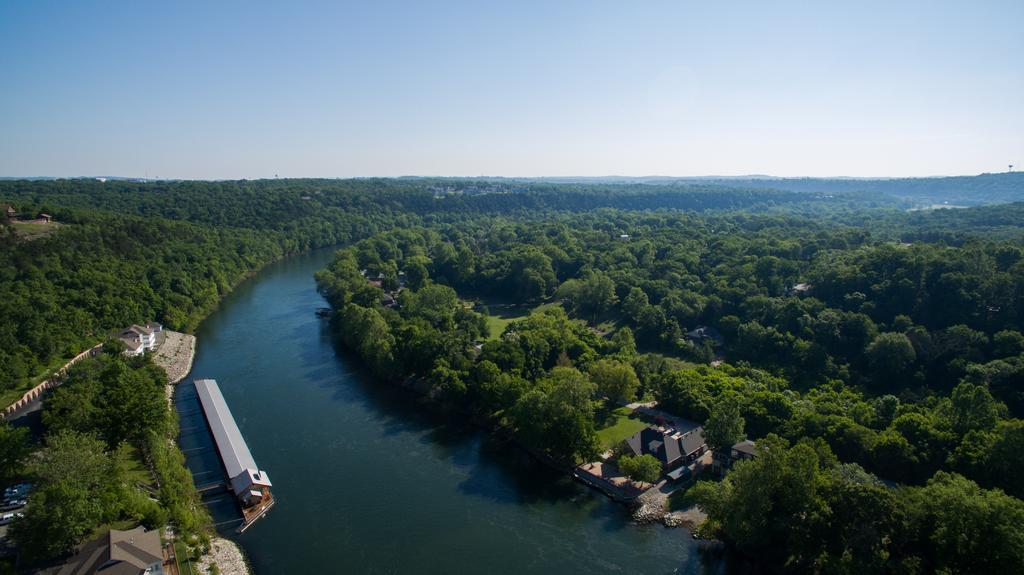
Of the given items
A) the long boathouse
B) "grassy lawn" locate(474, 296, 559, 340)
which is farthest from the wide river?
"grassy lawn" locate(474, 296, 559, 340)

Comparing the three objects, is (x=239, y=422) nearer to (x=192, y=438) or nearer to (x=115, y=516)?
(x=192, y=438)

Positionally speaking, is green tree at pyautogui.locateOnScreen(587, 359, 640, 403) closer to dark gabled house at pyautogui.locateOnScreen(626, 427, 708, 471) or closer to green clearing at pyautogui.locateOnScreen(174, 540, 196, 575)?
dark gabled house at pyautogui.locateOnScreen(626, 427, 708, 471)

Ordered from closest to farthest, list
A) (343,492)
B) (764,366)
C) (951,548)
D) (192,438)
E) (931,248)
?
(951,548) → (343,492) → (192,438) → (764,366) → (931,248)

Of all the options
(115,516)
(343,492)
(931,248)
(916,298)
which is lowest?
(343,492)

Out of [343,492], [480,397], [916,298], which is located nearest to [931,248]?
[916,298]

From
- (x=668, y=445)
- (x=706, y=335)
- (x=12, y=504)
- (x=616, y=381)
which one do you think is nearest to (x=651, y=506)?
(x=668, y=445)

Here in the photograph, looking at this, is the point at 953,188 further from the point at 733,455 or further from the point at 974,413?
the point at 733,455

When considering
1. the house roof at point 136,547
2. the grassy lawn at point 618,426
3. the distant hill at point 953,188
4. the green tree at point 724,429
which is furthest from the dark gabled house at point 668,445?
→ the distant hill at point 953,188
